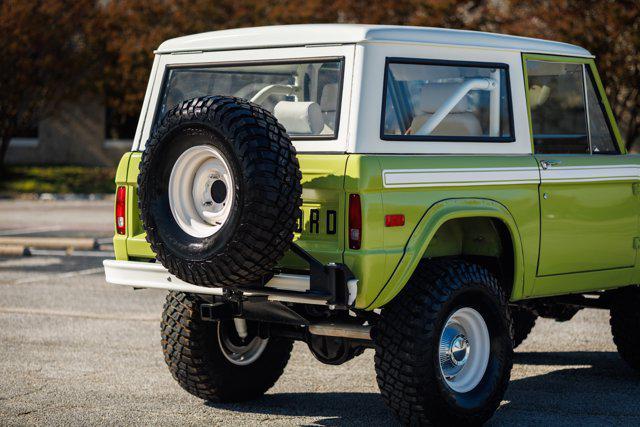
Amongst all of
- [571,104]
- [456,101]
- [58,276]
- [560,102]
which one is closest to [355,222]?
[456,101]

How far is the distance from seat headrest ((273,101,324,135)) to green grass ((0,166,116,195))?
75.3 feet

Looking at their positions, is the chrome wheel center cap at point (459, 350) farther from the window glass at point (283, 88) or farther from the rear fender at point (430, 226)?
the window glass at point (283, 88)

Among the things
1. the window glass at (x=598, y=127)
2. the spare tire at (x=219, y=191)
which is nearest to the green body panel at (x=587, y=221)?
the window glass at (x=598, y=127)

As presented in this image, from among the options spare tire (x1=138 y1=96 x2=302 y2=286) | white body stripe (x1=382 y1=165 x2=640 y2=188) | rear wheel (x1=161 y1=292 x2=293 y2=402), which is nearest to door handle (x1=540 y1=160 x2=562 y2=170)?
white body stripe (x1=382 y1=165 x2=640 y2=188)

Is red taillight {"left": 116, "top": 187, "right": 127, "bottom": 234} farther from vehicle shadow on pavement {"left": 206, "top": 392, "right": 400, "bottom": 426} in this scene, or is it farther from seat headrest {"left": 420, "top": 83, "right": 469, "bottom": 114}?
seat headrest {"left": 420, "top": 83, "right": 469, "bottom": 114}

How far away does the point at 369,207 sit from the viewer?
542cm

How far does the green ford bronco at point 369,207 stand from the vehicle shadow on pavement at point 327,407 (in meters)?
0.13

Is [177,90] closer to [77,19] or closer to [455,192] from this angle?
[455,192]

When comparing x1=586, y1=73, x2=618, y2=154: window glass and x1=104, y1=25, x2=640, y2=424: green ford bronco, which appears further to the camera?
x1=586, y1=73, x2=618, y2=154: window glass

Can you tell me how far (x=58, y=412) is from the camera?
6.29 metres

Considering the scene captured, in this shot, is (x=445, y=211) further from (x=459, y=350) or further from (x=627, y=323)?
(x=627, y=323)

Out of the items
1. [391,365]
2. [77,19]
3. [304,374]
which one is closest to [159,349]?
[304,374]

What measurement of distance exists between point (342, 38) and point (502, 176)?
1.19 m

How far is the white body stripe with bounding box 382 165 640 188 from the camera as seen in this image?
559cm
